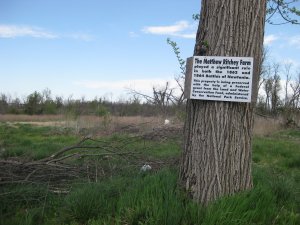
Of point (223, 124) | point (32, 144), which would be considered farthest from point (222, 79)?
point (32, 144)

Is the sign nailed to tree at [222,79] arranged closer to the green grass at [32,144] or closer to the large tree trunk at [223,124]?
the large tree trunk at [223,124]

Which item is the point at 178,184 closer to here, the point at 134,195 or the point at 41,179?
the point at 134,195

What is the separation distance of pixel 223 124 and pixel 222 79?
0.46 meters

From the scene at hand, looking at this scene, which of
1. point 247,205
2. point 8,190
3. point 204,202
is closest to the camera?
point 247,205

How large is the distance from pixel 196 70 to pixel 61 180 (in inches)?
91.5

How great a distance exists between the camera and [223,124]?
11.8 ft

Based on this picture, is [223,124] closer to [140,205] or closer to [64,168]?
[140,205]

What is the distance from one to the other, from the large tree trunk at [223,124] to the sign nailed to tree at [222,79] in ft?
0.21

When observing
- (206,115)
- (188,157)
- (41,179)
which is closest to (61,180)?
(41,179)

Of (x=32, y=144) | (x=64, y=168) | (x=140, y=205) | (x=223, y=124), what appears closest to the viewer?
(x=140, y=205)

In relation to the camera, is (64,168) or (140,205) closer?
(140,205)

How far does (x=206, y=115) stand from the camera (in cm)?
364

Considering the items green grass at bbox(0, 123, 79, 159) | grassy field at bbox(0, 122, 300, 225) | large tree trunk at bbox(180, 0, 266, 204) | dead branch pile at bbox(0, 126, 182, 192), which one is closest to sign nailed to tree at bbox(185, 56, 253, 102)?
large tree trunk at bbox(180, 0, 266, 204)

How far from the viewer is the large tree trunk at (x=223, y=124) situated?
3570 mm
